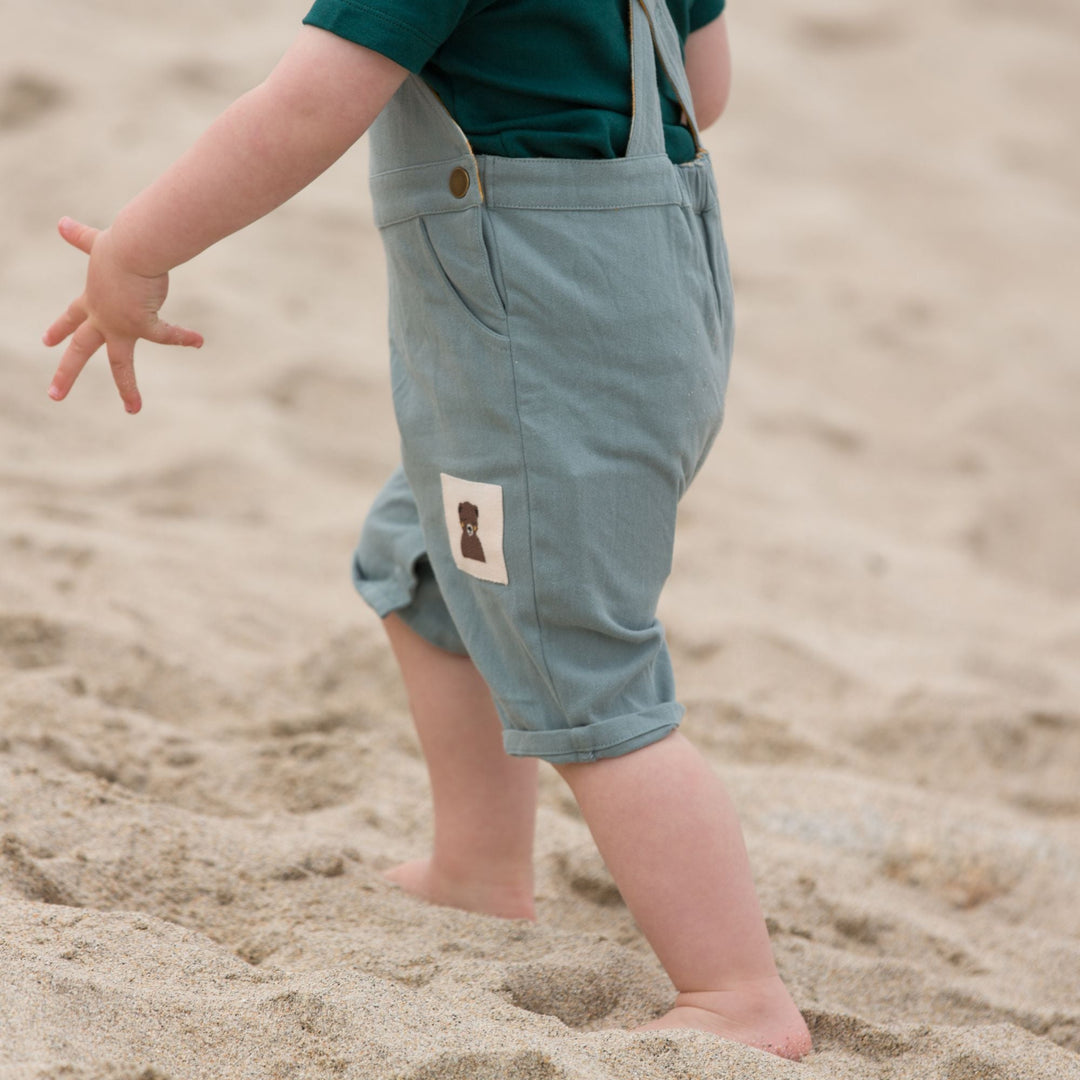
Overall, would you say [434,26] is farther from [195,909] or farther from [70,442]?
[70,442]

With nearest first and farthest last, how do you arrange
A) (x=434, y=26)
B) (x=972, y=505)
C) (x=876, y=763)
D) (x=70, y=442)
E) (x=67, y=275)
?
(x=434, y=26) < (x=876, y=763) < (x=70, y=442) < (x=972, y=505) < (x=67, y=275)

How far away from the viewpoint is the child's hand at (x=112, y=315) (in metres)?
1.15

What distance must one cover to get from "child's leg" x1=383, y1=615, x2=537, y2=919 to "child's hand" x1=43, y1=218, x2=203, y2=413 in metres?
0.40

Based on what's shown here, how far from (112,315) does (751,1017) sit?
2.62 feet

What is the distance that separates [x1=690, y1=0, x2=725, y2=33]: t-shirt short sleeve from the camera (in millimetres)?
1359

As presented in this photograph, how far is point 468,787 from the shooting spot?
143 cm

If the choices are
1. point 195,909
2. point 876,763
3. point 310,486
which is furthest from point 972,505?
point 195,909

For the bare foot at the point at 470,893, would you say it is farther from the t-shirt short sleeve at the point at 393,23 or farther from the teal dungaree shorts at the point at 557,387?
the t-shirt short sleeve at the point at 393,23

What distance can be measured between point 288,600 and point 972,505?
55.9 inches

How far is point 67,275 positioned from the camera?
2.98 metres

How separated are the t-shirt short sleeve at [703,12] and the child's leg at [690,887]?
719mm

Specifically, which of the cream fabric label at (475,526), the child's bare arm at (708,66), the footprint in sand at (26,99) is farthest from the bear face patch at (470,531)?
the footprint in sand at (26,99)

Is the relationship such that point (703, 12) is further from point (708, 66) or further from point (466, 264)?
point (466, 264)

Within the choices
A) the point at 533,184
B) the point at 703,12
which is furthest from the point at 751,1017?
the point at 703,12
